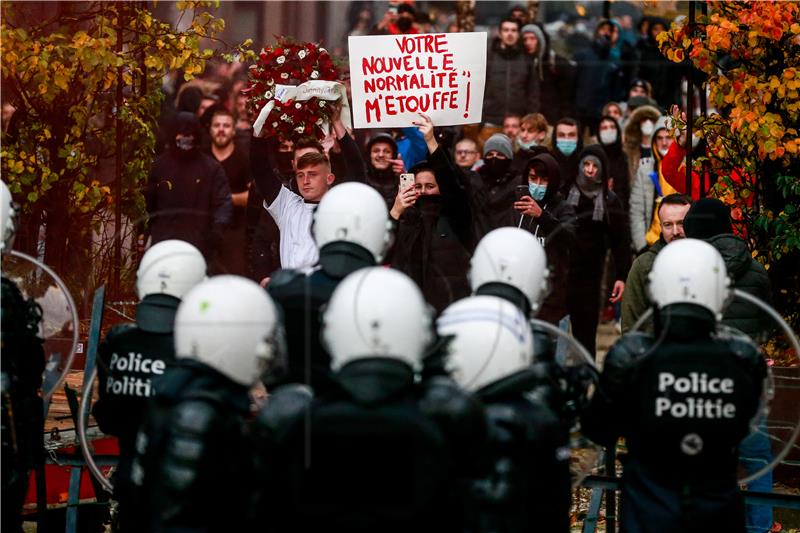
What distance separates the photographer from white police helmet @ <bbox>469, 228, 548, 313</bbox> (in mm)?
6344

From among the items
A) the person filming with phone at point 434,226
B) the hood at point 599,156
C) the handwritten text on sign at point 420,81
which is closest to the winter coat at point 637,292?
the person filming with phone at point 434,226

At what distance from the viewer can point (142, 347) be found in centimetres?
675

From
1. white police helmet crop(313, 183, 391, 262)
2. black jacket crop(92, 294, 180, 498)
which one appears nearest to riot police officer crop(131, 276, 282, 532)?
white police helmet crop(313, 183, 391, 262)

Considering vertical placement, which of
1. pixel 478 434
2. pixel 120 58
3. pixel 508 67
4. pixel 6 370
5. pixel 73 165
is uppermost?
pixel 508 67

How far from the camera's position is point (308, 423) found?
479 centimetres

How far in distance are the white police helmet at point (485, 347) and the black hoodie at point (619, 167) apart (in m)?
7.61

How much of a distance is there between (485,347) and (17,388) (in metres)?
2.48

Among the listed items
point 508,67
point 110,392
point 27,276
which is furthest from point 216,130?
point 110,392

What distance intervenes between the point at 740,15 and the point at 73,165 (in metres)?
4.40

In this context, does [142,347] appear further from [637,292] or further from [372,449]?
[637,292]

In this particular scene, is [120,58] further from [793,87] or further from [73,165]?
[793,87]

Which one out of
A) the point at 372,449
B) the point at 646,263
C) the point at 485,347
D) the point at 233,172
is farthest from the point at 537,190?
the point at 372,449

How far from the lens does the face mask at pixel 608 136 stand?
13.4 m

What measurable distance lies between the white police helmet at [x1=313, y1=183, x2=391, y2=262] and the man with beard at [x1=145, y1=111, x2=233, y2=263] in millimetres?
2954
